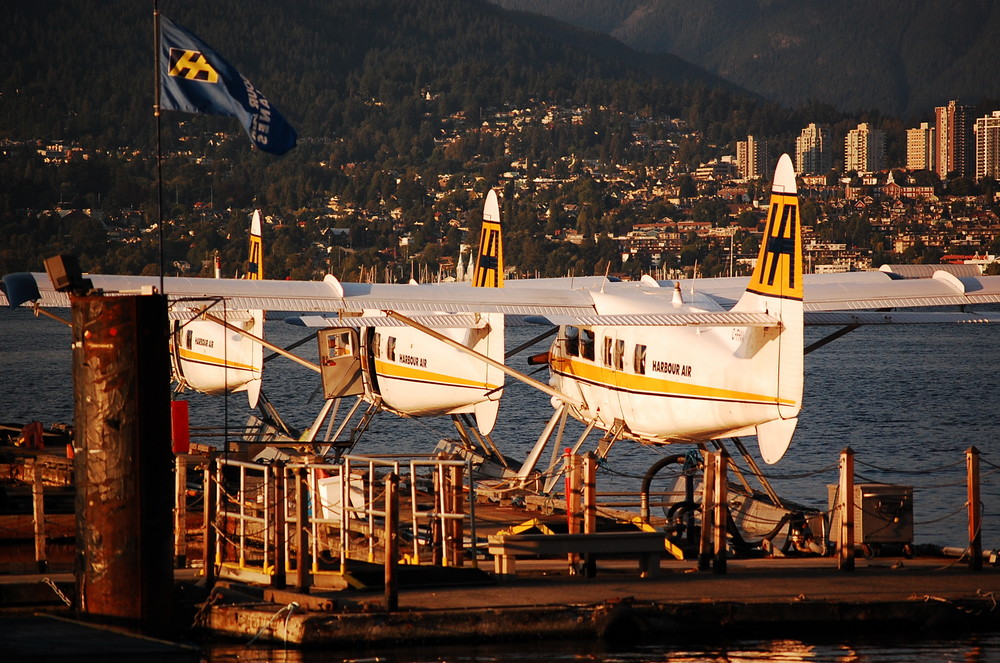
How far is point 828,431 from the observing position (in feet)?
133

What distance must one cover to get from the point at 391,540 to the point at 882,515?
6.08m

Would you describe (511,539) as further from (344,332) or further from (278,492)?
(344,332)

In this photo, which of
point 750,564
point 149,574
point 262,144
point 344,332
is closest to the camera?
point 149,574

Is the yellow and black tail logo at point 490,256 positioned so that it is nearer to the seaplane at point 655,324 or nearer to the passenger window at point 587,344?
the seaplane at point 655,324

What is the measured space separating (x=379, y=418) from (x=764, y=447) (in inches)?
1092

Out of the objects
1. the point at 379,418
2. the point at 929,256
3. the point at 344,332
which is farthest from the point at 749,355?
the point at 929,256

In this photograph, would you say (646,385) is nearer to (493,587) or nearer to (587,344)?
(587,344)

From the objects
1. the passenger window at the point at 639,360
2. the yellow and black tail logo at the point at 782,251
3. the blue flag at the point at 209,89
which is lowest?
the passenger window at the point at 639,360

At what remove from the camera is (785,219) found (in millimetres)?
15359

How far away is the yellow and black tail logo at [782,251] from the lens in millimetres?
15312

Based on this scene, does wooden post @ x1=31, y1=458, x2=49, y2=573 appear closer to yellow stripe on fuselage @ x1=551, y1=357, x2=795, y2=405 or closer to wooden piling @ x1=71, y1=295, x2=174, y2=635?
wooden piling @ x1=71, y1=295, x2=174, y2=635

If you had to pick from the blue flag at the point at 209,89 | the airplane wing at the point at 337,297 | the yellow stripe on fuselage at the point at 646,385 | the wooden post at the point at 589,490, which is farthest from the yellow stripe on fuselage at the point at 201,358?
the blue flag at the point at 209,89

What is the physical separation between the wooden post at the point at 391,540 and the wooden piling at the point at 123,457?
158cm

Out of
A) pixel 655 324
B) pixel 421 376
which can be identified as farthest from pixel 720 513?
pixel 421 376
